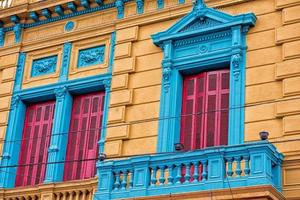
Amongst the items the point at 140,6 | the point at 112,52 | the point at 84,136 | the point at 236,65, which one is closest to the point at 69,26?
the point at 112,52

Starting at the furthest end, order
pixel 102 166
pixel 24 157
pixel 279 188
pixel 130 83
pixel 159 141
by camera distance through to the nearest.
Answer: pixel 24 157, pixel 130 83, pixel 159 141, pixel 102 166, pixel 279 188

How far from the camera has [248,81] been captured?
50.5ft

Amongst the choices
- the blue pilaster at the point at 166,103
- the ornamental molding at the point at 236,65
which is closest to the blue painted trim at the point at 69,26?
the blue pilaster at the point at 166,103

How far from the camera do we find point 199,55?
16.2 metres

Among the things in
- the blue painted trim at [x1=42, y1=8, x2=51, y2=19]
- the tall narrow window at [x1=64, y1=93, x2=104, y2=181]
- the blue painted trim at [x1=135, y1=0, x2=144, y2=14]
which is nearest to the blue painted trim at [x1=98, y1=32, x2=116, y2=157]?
the tall narrow window at [x1=64, y1=93, x2=104, y2=181]

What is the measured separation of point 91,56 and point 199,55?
10.7 feet

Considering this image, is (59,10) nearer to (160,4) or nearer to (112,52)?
(112,52)

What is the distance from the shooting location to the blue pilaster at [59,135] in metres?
17.2

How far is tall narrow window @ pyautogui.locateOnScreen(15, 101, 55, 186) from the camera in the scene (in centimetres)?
1780

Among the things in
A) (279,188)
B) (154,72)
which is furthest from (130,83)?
(279,188)

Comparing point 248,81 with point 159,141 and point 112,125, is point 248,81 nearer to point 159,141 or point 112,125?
point 159,141

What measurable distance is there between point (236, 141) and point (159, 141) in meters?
1.89

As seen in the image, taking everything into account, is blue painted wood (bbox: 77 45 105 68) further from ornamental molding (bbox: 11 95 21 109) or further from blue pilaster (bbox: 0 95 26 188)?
blue pilaster (bbox: 0 95 26 188)

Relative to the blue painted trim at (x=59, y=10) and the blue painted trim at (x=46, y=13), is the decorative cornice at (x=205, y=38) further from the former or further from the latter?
the blue painted trim at (x=46, y=13)
